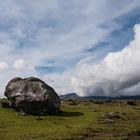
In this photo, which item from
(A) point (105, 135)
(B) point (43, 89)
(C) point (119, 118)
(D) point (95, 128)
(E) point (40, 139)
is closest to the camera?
(E) point (40, 139)

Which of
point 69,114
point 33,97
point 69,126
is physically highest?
point 33,97

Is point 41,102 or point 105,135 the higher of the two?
point 41,102

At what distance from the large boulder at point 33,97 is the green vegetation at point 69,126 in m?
2.10

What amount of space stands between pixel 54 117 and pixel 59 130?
13.4 m

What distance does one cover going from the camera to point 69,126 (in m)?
55.1

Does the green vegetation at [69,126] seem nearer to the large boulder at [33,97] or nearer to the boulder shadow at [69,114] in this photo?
the boulder shadow at [69,114]

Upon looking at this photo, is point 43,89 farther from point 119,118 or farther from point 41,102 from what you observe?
point 119,118

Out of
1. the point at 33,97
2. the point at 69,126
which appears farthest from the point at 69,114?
the point at 69,126

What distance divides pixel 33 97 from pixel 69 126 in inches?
643

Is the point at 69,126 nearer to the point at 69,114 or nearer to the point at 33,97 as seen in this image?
the point at 69,114

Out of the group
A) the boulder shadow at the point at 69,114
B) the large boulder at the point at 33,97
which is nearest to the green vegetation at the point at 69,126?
the boulder shadow at the point at 69,114

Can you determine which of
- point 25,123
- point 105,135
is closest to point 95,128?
point 105,135

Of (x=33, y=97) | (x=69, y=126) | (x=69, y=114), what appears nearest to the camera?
(x=69, y=126)

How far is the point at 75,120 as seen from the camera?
61.9m
